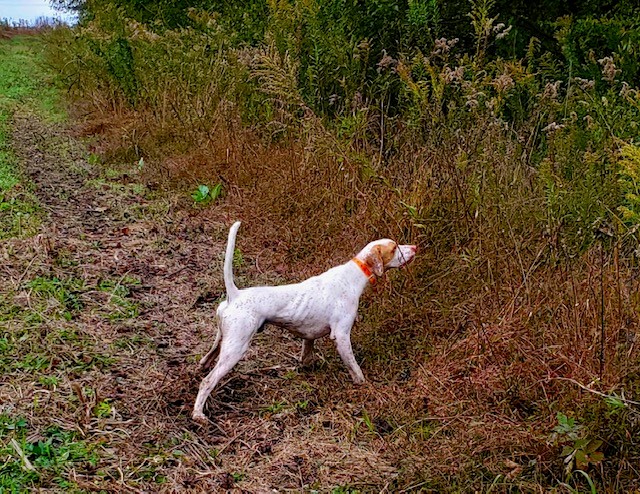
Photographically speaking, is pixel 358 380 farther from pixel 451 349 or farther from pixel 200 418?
pixel 200 418

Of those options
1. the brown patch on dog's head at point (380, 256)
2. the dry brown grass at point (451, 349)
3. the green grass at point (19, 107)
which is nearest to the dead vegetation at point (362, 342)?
the dry brown grass at point (451, 349)

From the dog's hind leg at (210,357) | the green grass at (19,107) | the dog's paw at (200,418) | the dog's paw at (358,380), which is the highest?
the green grass at (19,107)

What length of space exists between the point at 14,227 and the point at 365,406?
10.8 feet

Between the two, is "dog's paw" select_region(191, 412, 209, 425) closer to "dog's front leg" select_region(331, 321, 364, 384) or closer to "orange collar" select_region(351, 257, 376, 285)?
"dog's front leg" select_region(331, 321, 364, 384)

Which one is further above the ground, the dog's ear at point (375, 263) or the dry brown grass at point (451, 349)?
the dog's ear at point (375, 263)

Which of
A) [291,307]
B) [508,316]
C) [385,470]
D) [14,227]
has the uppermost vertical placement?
[14,227]

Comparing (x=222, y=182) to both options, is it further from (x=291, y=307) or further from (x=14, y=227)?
(x=291, y=307)

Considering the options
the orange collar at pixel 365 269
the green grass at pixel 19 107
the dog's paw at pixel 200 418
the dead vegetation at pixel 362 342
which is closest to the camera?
the dead vegetation at pixel 362 342

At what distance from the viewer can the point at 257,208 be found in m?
5.72

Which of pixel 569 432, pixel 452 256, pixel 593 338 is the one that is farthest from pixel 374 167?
pixel 569 432

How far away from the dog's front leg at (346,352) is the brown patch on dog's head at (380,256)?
379mm

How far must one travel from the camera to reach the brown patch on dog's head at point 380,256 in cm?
358

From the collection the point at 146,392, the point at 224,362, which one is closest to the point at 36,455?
the point at 146,392

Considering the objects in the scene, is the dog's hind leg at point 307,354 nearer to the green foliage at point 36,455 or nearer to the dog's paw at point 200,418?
the dog's paw at point 200,418
